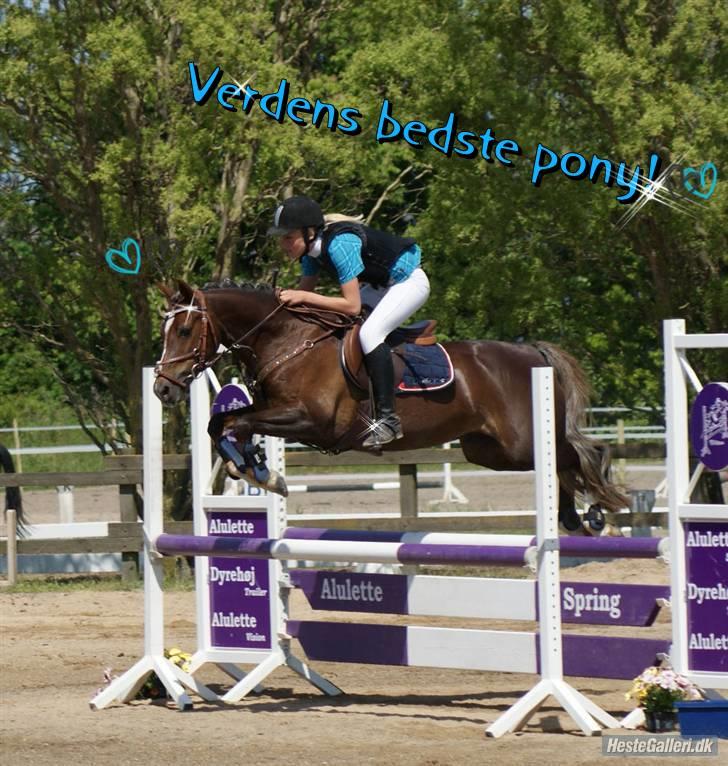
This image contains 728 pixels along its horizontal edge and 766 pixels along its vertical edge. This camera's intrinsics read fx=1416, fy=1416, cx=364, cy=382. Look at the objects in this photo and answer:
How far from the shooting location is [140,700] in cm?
668

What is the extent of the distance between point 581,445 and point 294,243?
189cm

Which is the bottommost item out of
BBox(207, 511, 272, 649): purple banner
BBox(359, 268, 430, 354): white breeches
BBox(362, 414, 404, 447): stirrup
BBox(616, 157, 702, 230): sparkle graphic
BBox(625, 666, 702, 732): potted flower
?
BBox(625, 666, 702, 732): potted flower

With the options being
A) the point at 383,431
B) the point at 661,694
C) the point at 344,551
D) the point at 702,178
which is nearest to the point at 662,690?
the point at 661,694

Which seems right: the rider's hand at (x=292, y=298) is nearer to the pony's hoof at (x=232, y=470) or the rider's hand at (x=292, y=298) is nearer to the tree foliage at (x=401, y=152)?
the pony's hoof at (x=232, y=470)

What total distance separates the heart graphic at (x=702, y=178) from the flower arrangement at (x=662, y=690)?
5.88m

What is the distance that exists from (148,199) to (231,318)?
5.11 meters

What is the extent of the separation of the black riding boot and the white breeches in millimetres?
51

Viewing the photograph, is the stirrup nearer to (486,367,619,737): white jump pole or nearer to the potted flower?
(486,367,619,737): white jump pole

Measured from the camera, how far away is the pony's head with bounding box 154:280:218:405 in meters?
6.38

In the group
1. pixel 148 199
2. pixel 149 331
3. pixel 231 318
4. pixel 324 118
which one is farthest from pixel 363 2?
pixel 231 318

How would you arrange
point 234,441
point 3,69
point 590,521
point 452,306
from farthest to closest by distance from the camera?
point 452,306 < point 3,69 < point 590,521 < point 234,441

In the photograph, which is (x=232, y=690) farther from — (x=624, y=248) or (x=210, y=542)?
(x=624, y=248)

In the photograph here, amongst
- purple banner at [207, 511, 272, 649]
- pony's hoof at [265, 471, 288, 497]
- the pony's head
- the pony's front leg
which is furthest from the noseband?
purple banner at [207, 511, 272, 649]

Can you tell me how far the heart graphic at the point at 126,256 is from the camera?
1124 centimetres
